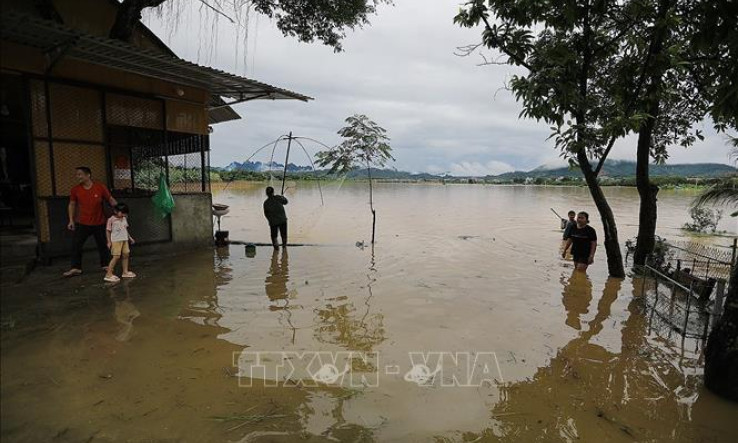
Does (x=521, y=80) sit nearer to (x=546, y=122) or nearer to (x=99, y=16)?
(x=546, y=122)

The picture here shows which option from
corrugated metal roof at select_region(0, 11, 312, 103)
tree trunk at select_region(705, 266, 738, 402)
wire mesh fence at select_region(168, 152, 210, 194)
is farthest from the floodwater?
wire mesh fence at select_region(168, 152, 210, 194)

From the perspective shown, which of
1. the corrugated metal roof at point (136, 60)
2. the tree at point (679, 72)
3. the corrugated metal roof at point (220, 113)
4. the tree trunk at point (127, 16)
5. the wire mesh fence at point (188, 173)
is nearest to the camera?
the corrugated metal roof at point (136, 60)

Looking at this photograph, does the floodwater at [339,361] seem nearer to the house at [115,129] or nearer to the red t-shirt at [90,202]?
the red t-shirt at [90,202]

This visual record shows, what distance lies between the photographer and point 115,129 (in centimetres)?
910

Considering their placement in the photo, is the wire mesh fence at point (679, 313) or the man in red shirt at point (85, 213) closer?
the wire mesh fence at point (679, 313)

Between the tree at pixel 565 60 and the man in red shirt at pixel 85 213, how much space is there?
7.13m

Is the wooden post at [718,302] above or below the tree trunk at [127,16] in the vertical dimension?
below

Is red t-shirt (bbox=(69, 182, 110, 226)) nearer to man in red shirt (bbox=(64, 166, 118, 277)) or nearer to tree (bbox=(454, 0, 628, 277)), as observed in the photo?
man in red shirt (bbox=(64, 166, 118, 277))

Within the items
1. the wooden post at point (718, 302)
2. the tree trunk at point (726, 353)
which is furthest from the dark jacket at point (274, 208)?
the tree trunk at point (726, 353)

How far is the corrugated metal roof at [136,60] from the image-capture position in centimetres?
188

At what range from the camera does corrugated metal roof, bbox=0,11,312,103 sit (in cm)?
188

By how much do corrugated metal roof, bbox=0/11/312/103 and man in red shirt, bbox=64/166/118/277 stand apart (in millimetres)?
2046

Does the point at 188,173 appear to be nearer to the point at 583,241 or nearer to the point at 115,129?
the point at 115,129

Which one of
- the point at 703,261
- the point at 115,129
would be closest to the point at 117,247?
the point at 115,129
